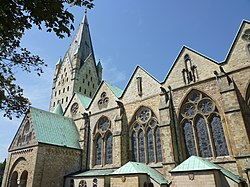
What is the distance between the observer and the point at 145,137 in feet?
63.4

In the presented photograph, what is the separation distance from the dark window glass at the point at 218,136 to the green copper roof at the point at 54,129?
15.6 metres

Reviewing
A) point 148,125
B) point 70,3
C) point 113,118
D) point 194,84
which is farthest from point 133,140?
point 70,3

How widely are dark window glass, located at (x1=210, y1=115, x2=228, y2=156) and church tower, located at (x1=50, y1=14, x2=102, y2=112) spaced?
28.4 m

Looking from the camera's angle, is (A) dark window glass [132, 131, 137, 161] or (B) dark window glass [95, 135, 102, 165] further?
(B) dark window glass [95, 135, 102, 165]

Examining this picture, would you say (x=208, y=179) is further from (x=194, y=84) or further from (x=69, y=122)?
(x=69, y=122)

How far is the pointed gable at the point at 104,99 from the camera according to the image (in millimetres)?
23862

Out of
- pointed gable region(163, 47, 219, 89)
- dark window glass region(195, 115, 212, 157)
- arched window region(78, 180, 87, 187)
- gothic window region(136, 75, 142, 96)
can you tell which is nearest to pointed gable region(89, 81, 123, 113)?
gothic window region(136, 75, 142, 96)

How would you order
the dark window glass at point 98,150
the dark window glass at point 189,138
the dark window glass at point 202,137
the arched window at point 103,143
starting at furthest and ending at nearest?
the dark window glass at point 98,150 < the arched window at point 103,143 < the dark window glass at point 189,138 < the dark window glass at point 202,137

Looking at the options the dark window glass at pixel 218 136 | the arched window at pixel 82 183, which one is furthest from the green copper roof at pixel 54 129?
the dark window glass at pixel 218 136

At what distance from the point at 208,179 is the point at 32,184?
1513cm

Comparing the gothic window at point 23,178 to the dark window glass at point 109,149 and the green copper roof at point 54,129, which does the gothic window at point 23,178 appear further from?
the dark window glass at point 109,149

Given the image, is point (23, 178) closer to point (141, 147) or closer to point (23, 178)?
point (23, 178)

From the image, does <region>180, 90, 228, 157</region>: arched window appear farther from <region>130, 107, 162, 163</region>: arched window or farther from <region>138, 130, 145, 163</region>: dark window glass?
<region>138, 130, 145, 163</region>: dark window glass

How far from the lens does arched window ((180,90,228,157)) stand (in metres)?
15.4
